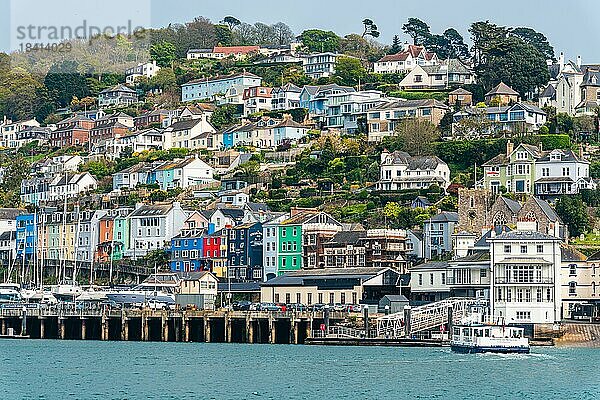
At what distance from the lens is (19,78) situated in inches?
6481

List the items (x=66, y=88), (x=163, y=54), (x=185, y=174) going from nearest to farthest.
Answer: (x=185, y=174)
(x=66, y=88)
(x=163, y=54)

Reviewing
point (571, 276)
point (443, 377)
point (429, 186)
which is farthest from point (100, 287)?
point (443, 377)

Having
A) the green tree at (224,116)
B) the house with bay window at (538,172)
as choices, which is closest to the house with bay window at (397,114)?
the house with bay window at (538,172)

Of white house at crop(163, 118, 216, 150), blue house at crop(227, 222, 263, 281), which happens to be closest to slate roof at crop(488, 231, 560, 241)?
blue house at crop(227, 222, 263, 281)

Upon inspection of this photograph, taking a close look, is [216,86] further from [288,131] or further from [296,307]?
[296,307]

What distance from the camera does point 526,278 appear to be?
76688mm

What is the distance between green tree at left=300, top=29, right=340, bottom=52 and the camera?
525ft

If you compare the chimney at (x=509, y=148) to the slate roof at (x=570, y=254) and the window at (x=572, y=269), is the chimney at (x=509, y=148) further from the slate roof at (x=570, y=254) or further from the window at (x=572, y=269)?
the window at (x=572, y=269)

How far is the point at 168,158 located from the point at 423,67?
25.3 m

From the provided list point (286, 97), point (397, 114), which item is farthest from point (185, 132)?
→ point (397, 114)

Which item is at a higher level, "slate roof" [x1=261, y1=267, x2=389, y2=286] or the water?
"slate roof" [x1=261, y1=267, x2=389, y2=286]

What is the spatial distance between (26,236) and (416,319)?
5116 centimetres

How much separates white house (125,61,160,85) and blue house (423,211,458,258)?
70.2 metres

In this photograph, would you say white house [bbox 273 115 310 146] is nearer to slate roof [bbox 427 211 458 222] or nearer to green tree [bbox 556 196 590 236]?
slate roof [bbox 427 211 458 222]
